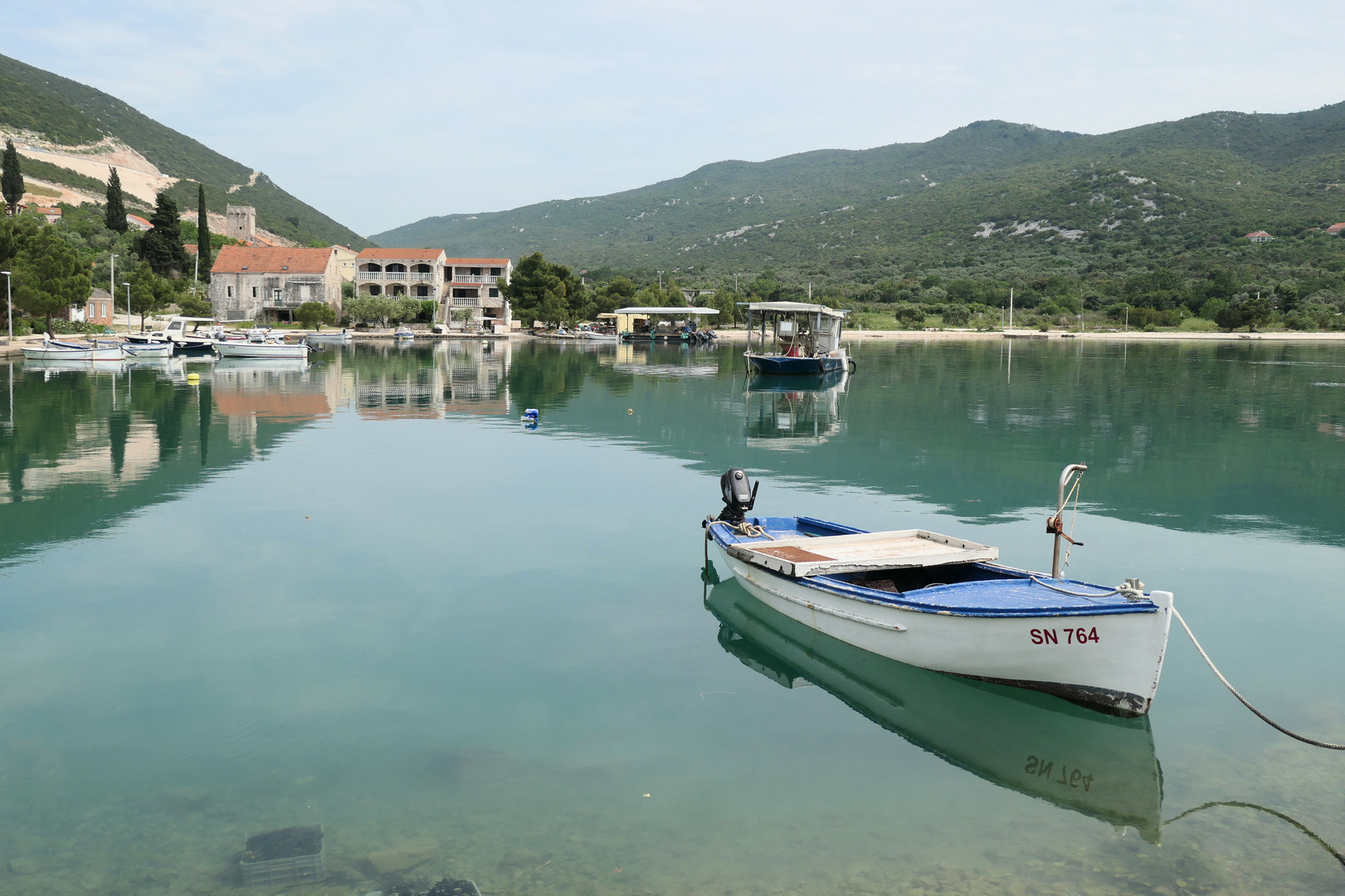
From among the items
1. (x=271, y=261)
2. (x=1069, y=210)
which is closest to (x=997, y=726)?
(x=271, y=261)

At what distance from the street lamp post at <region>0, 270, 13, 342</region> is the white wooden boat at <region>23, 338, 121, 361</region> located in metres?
3.79

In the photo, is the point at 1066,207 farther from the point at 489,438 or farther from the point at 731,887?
the point at 731,887

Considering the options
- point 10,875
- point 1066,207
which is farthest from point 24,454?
point 1066,207

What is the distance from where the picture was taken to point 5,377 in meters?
39.7

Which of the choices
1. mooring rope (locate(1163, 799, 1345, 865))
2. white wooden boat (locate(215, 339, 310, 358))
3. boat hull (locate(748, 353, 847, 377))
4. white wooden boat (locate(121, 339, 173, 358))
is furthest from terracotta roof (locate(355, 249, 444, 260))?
mooring rope (locate(1163, 799, 1345, 865))

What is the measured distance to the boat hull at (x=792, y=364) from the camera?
48716 mm

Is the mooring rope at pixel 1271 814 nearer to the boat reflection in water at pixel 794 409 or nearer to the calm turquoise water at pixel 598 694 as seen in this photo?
the calm turquoise water at pixel 598 694

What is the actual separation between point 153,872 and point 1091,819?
22.0ft

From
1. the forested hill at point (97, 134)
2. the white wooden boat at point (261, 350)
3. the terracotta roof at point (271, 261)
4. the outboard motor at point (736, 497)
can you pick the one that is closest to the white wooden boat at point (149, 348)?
the white wooden boat at point (261, 350)

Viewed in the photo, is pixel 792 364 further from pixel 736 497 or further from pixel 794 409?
pixel 736 497

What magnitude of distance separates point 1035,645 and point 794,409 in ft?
87.5

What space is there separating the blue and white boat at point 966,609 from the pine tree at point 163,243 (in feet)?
323

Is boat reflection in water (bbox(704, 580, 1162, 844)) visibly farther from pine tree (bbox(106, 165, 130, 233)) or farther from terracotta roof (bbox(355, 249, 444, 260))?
pine tree (bbox(106, 165, 130, 233))

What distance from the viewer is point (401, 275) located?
318ft
